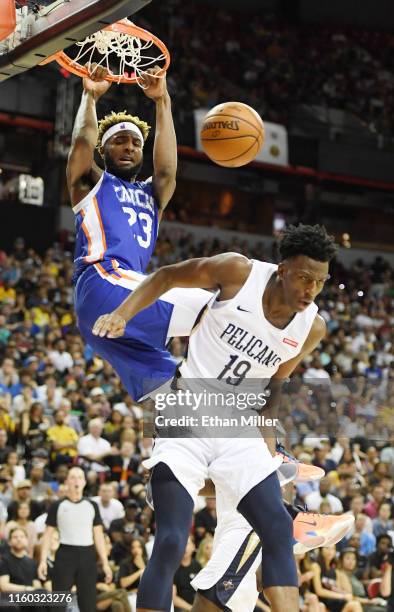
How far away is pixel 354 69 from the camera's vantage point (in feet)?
93.0

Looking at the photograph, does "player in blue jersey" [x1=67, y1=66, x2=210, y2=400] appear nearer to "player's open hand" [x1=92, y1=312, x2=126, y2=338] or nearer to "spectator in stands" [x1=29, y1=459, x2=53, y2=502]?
"player's open hand" [x1=92, y1=312, x2=126, y2=338]

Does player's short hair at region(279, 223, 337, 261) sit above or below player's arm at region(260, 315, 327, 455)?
above

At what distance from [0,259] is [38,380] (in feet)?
15.0

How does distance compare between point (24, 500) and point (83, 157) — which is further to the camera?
point (24, 500)

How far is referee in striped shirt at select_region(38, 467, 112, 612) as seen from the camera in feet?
31.2

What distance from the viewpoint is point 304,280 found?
16.0ft

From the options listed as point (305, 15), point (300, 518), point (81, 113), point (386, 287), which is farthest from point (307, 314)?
point (305, 15)

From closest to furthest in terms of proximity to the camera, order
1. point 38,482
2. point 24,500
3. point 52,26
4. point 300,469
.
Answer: point 52,26 < point 300,469 < point 24,500 < point 38,482

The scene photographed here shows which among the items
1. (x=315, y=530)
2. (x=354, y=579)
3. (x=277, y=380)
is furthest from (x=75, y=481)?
(x=277, y=380)

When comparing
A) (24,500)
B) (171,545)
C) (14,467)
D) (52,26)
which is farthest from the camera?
(14,467)

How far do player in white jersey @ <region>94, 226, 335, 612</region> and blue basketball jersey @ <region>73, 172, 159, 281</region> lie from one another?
112 cm

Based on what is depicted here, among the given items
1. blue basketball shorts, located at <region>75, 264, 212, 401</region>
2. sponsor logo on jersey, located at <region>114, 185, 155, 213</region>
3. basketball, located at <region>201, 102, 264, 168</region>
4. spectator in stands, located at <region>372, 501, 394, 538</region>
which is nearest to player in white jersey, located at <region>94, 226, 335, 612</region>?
blue basketball shorts, located at <region>75, 264, 212, 401</region>

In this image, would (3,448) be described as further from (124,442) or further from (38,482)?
(124,442)

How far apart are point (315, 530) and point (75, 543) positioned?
422 cm
